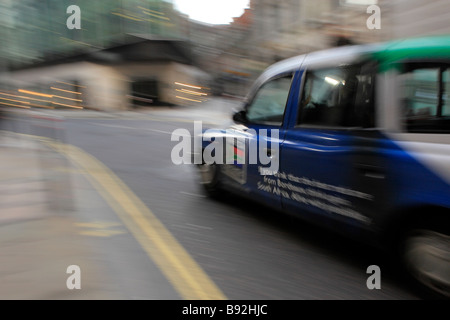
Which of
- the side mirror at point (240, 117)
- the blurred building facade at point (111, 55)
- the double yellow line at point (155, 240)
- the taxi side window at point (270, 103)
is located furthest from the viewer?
the blurred building facade at point (111, 55)

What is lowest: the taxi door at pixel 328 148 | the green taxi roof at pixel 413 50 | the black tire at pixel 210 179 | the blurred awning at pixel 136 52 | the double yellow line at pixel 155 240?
the double yellow line at pixel 155 240

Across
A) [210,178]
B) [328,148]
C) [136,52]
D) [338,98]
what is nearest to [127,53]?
[136,52]

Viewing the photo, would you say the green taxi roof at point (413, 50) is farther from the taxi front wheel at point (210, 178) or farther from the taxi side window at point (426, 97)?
the taxi front wheel at point (210, 178)

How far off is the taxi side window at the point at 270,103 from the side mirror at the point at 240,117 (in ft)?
0.14

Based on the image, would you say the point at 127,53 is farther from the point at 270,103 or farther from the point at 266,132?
the point at 266,132

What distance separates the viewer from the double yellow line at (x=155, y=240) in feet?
10.7

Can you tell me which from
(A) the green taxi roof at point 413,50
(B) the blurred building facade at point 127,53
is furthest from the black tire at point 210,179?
(B) the blurred building facade at point 127,53

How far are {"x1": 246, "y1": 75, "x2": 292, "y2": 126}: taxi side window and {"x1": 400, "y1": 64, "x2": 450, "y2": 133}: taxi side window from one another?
4.61ft

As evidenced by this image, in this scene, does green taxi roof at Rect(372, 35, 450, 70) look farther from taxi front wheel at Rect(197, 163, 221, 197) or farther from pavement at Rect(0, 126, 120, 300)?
taxi front wheel at Rect(197, 163, 221, 197)

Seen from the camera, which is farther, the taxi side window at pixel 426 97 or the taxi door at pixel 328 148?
the taxi door at pixel 328 148

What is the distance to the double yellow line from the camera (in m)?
3.27

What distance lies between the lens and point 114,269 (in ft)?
11.7

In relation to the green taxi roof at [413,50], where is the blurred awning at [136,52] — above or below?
above

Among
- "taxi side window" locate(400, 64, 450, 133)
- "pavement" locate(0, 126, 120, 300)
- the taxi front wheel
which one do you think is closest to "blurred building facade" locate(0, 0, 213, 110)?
"pavement" locate(0, 126, 120, 300)
